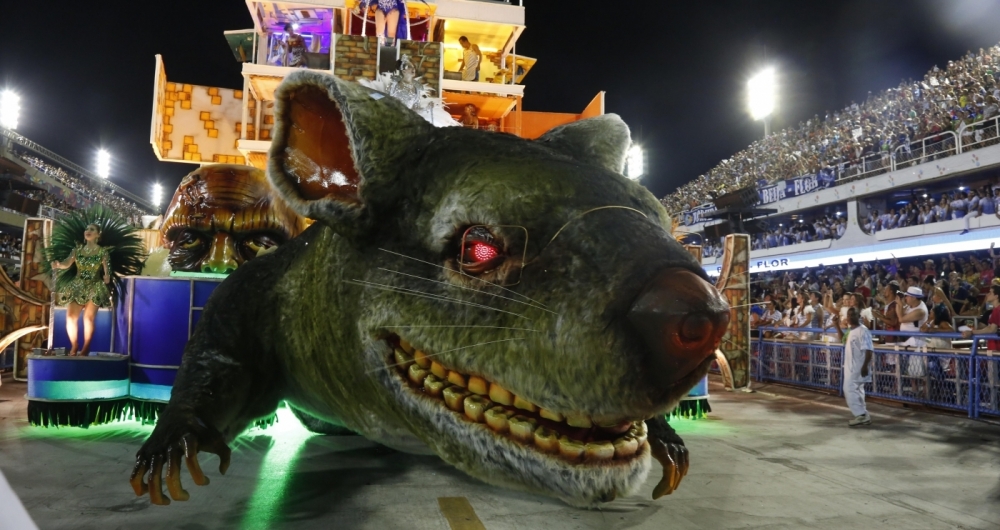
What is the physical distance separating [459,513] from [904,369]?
871 cm

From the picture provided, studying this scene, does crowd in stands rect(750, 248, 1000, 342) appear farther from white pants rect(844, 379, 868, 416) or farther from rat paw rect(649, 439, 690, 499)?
rat paw rect(649, 439, 690, 499)

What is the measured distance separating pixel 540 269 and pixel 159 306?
3439 mm

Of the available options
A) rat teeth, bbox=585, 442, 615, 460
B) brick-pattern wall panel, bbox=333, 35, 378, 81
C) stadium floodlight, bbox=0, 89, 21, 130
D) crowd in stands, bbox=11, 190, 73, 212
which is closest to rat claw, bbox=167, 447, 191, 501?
rat teeth, bbox=585, 442, 615, 460

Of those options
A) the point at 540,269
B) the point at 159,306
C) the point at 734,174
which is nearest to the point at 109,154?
the point at 734,174

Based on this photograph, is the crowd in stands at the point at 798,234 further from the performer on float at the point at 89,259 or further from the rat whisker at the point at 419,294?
the rat whisker at the point at 419,294

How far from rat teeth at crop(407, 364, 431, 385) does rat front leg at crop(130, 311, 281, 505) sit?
836 millimetres

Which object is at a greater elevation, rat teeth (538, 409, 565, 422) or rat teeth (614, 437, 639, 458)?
rat teeth (538, 409, 565, 422)

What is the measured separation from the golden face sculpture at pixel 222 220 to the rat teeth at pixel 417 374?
2.46 m

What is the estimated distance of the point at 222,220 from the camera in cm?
385

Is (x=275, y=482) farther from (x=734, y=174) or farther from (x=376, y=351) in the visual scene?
(x=734, y=174)

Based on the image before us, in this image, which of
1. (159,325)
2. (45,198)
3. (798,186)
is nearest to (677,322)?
(159,325)

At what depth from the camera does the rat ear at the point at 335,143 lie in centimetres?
173

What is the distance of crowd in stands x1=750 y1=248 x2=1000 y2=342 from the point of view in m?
10.1

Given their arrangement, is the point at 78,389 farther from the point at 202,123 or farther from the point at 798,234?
the point at 798,234
